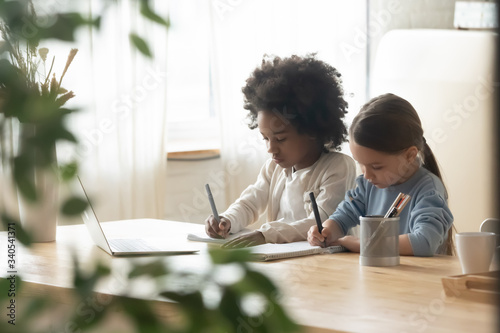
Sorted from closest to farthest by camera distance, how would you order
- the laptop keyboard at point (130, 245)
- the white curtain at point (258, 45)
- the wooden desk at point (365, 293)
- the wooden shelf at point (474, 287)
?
the wooden desk at point (365, 293)
the wooden shelf at point (474, 287)
the laptop keyboard at point (130, 245)
the white curtain at point (258, 45)

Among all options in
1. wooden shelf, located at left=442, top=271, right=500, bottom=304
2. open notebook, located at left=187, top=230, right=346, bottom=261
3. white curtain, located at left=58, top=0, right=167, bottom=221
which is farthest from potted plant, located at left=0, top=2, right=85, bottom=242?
white curtain, located at left=58, top=0, right=167, bottom=221

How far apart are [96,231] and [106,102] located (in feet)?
5.39

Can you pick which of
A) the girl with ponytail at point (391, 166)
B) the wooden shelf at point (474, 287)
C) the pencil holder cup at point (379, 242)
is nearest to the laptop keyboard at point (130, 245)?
the girl with ponytail at point (391, 166)

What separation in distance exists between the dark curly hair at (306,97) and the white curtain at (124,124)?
3.74ft

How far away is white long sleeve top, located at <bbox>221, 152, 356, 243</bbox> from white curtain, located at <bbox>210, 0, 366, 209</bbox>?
4.58 feet

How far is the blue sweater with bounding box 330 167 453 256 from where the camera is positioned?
5.25 feet

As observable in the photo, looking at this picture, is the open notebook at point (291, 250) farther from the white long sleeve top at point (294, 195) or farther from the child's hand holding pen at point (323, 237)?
the white long sleeve top at point (294, 195)

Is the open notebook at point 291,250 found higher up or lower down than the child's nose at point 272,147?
lower down

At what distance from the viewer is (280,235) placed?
1.87 m

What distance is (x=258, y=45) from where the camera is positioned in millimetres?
3848

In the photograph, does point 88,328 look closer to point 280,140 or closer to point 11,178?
point 11,178

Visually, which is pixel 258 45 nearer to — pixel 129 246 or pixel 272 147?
pixel 272 147

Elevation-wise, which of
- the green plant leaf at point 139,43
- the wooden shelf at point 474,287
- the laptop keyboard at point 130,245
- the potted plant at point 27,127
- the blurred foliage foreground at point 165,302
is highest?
the green plant leaf at point 139,43

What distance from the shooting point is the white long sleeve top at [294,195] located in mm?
1927
